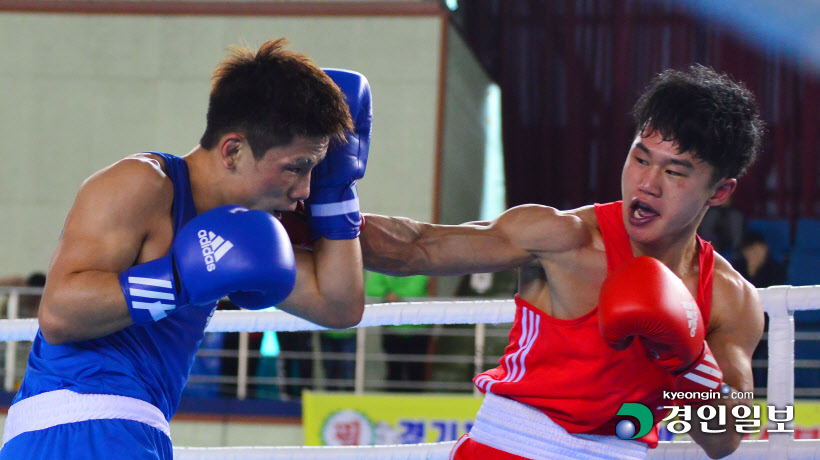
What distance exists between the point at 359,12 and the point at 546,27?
1.66m

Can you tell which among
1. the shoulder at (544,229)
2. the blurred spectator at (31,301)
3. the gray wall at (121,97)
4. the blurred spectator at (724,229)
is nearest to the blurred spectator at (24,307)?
the blurred spectator at (31,301)

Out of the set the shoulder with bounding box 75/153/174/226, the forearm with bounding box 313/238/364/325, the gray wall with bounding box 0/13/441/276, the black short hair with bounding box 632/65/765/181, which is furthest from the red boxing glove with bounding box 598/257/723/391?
the gray wall with bounding box 0/13/441/276

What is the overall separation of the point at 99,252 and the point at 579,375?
3.10 ft

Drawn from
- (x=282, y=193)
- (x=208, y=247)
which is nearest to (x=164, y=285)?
(x=208, y=247)

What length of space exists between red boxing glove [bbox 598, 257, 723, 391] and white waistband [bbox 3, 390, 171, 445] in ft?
2.82

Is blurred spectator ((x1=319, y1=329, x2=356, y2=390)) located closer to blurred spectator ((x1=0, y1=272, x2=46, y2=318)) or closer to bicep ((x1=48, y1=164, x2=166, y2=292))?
blurred spectator ((x1=0, y1=272, x2=46, y2=318))

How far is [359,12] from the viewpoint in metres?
7.06

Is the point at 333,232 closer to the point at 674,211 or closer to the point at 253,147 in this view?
the point at 253,147

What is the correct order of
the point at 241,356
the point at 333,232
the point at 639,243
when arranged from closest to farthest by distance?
the point at 333,232 < the point at 639,243 < the point at 241,356

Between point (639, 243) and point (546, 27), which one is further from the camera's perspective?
point (546, 27)

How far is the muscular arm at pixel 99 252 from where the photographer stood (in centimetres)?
148

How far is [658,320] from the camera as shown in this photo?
5.54ft

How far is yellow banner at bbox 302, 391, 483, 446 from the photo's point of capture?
183 inches

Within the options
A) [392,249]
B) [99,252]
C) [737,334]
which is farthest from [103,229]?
[737,334]
